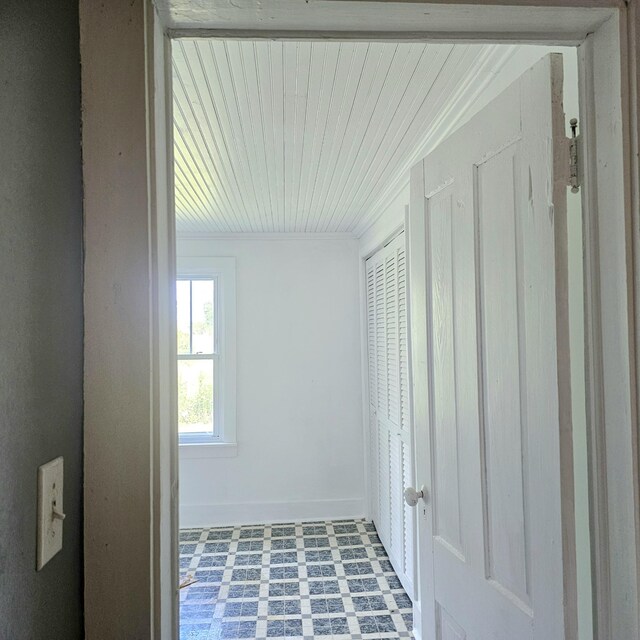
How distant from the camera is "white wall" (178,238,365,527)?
4.17 m

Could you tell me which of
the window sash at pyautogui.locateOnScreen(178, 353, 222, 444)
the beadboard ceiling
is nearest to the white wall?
the window sash at pyautogui.locateOnScreen(178, 353, 222, 444)

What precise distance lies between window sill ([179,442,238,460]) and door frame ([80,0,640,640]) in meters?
3.38

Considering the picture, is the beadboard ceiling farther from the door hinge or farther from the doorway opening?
the door hinge

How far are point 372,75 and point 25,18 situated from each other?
1.13 metres

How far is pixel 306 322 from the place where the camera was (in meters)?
4.21

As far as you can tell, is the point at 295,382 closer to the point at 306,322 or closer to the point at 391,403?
the point at 306,322

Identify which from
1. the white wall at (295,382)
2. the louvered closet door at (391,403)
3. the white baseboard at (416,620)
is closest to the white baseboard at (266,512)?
the white wall at (295,382)

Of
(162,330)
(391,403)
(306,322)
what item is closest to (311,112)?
(162,330)

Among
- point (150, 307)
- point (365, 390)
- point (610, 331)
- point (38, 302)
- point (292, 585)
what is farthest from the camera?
point (365, 390)

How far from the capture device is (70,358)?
2.27 feet

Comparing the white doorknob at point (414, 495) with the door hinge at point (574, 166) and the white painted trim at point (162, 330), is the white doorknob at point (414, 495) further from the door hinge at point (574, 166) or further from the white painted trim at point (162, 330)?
the door hinge at point (574, 166)

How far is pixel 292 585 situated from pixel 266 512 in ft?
3.67

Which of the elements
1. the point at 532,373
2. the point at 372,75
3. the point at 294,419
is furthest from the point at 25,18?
→ the point at 294,419

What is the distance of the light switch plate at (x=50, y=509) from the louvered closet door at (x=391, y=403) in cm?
211
